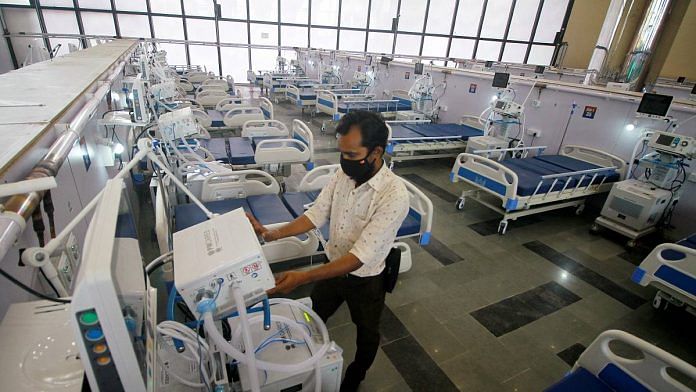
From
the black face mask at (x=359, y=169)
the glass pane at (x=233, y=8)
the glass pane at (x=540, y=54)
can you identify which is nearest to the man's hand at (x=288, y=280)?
the black face mask at (x=359, y=169)

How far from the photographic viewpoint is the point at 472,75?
20.4 ft

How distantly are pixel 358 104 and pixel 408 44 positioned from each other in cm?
731

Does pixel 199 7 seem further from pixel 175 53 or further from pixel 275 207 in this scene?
pixel 275 207

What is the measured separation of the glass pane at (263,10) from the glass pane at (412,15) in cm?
471

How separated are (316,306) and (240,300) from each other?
0.90 meters

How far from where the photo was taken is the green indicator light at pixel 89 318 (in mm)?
514

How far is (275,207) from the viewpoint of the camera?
295 centimetres

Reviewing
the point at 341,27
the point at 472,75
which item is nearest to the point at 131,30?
the point at 341,27

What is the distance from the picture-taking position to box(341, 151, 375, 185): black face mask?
1.47 m

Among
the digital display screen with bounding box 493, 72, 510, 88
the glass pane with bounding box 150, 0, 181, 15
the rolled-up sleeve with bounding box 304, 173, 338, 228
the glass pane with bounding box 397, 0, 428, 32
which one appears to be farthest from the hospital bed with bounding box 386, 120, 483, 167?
the glass pane with bounding box 150, 0, 181, 15

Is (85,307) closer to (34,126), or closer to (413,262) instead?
(34,126)

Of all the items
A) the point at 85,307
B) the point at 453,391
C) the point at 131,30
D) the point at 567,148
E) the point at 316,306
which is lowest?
the point at 453,391

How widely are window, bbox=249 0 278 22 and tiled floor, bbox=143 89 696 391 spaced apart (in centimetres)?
1094

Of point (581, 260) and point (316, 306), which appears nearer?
point (316, 306)
